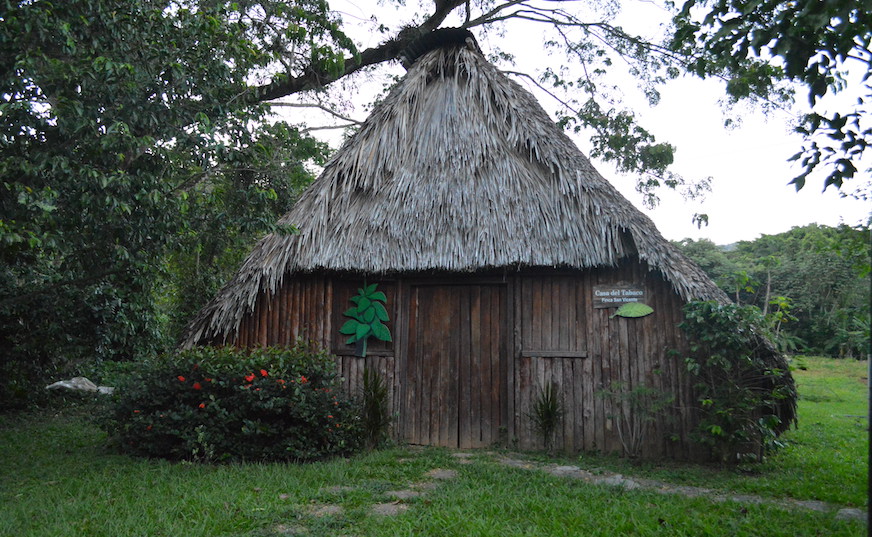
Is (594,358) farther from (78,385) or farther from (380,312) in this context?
(78,385)

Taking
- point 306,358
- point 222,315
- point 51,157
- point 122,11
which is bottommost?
point 306,358

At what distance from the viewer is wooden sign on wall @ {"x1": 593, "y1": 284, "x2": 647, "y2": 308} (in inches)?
280

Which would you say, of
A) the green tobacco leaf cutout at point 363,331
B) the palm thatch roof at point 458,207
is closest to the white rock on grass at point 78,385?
the palm thatch roof at point 458,207

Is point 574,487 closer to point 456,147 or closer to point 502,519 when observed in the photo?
point 502,519

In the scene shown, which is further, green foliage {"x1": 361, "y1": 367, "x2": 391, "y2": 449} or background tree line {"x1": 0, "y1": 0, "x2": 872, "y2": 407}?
green foliage {"x1": 361, "y1": 367, "x2": 391, "y2": 449}

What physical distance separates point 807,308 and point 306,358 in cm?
2071

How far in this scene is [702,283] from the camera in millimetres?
7043

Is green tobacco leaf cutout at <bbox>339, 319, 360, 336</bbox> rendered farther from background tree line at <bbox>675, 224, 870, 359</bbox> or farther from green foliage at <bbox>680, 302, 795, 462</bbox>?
background tree line at <bbox>675, 224, 870, 359</bbox>

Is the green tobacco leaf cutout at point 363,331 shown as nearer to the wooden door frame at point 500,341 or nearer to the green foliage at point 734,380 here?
the wooden door frame at point 500,341

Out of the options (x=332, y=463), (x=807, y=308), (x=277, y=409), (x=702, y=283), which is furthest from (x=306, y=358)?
(x=807, y=308)

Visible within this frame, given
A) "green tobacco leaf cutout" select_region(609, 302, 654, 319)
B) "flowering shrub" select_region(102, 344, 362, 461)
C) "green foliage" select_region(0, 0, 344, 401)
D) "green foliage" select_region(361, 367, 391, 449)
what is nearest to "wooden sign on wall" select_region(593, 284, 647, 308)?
"green tobacco leaf cutout" select_region(609, 302, 654, 319)

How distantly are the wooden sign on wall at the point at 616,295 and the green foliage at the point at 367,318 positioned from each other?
2.57m

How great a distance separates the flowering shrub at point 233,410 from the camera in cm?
636

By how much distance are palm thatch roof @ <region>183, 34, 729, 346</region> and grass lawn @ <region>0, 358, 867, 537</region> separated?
1.99 metres
